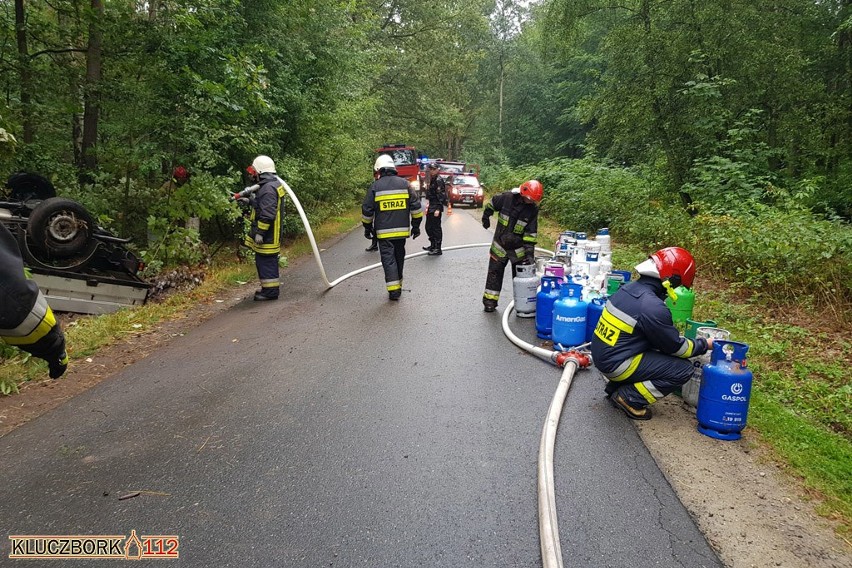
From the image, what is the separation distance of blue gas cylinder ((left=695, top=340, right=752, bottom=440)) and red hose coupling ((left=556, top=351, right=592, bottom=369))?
1.21 meters

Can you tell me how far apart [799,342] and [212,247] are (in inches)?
380

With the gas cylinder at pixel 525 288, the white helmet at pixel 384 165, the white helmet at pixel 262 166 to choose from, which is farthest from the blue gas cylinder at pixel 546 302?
the white helmet at pixel 262 166

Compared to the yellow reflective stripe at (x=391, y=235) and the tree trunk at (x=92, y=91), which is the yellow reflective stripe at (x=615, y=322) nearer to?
the yellow reflective stripe at (x=391, y=235)

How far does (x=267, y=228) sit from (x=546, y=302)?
4.12 metres

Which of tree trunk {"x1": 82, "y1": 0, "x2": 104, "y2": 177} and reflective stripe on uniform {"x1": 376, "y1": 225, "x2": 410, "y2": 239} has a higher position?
tree trunk {"x1": 82, "y1": 0, "x2": 104, "y2": 177}

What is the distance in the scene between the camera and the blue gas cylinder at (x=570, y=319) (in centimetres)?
522

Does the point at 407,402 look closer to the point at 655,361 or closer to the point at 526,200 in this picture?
the point at 655,361

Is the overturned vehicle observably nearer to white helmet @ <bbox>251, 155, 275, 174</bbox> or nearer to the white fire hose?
white helmet @ <bbox>251, 155, 275, 174</bbox>

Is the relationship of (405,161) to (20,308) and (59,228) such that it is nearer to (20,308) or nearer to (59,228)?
(59,228)

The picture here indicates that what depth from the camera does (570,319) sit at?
5.23m

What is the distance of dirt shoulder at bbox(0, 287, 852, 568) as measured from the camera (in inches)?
101

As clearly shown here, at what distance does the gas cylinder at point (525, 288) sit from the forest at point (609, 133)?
7.96 ft

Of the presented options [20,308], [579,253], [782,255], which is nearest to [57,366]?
[20,308]

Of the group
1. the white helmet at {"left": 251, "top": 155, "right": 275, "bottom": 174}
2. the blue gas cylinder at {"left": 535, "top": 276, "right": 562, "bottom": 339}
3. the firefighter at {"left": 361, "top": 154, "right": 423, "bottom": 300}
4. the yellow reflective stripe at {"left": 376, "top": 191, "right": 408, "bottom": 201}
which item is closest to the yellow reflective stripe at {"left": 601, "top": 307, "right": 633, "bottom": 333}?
the blue gas cylinder at {"left": 535, "top": 276, "right": 562, "bottom": 339}
